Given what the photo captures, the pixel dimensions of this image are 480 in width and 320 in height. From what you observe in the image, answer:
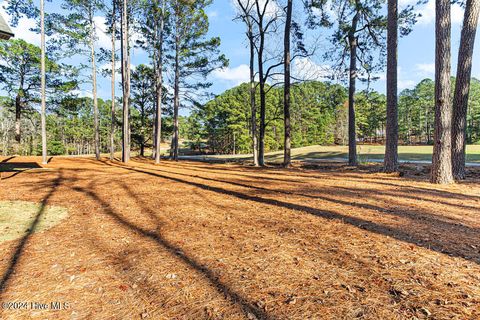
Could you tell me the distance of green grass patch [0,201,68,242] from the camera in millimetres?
3250

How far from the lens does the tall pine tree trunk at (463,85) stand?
23.1 feet

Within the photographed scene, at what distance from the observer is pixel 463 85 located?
724 centimetres

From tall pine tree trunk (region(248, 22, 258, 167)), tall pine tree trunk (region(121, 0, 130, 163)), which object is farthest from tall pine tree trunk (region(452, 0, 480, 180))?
tall pine tree trunk (region(121, 0, 130, 163))

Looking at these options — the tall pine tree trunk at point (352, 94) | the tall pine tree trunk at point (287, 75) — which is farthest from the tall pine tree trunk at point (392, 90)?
the tall pine tree trunk at point (287, 75)

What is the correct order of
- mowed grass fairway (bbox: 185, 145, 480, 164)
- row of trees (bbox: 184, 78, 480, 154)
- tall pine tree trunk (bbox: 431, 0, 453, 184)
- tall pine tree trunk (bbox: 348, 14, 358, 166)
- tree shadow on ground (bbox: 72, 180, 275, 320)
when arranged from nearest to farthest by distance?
tree shadow on ground (bbox: 72, 180, 275, 320)
tall pine tree trunk (bbox: 431, 0, 453, 184)
tall pine tree trunk (bbox: 348, 14, 358, 166)
mowed grass fairway (bbox: 185, 145, 480, 164)
row of trees (bbox: 184, 78, 480, 154)

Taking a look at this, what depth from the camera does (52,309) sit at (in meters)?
1.71

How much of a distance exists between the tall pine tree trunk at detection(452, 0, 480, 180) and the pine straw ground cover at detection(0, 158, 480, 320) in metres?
3.63

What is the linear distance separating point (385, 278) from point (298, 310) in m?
0.86

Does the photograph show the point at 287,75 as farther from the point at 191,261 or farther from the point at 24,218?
the point at 191,261

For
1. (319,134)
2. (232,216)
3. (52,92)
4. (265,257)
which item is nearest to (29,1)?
(52,92)

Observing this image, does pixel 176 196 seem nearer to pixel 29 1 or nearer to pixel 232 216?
pixel 232 216

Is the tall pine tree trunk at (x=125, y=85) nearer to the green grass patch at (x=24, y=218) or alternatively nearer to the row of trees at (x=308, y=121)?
the green grass patch at (x=24, y=218)

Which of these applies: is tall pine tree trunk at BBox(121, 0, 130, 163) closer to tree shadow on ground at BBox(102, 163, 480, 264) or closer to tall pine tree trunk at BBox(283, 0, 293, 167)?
tall pine tree trunk at BBox(283, 0, 293, 167)

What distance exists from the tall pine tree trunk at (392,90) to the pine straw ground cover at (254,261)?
4.18 m
